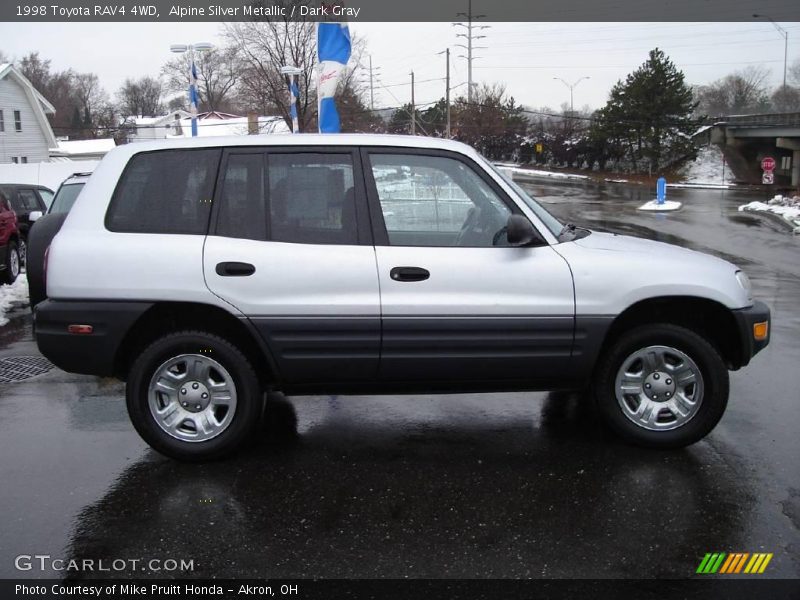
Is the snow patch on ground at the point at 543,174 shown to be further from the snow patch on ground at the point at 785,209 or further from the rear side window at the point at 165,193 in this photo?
the rear side window at the point at 165,193

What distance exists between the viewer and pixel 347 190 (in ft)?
14.0

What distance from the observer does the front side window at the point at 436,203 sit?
425 centimetres

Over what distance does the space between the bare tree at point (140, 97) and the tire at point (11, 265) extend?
73.4 metres

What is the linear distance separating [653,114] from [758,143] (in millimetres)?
8470

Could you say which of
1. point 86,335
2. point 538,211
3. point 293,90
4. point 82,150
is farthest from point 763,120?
point 86,335

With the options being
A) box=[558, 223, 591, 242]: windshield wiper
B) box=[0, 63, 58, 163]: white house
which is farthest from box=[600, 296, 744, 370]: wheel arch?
box=[0, 63, 58, 163]: white house

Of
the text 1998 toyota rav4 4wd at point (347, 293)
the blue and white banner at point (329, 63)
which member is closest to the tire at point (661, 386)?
the text 1998 toyota rav4 4wd at point (347, 293)

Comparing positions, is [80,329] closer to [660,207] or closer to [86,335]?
[86,335]

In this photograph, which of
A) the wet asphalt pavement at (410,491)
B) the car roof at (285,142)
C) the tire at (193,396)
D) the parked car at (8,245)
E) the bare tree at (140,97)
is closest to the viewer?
the wet asphalt pavement at (410,491)

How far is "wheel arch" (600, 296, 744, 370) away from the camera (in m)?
4.33

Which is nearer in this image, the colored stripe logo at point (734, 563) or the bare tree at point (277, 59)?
the colored stripe logo at point (734, 563)

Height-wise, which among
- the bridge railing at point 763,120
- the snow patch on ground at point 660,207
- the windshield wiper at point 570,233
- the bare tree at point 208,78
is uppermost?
the bare tree at point 208,78

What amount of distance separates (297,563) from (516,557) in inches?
39.1

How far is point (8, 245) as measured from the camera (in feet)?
36.4
